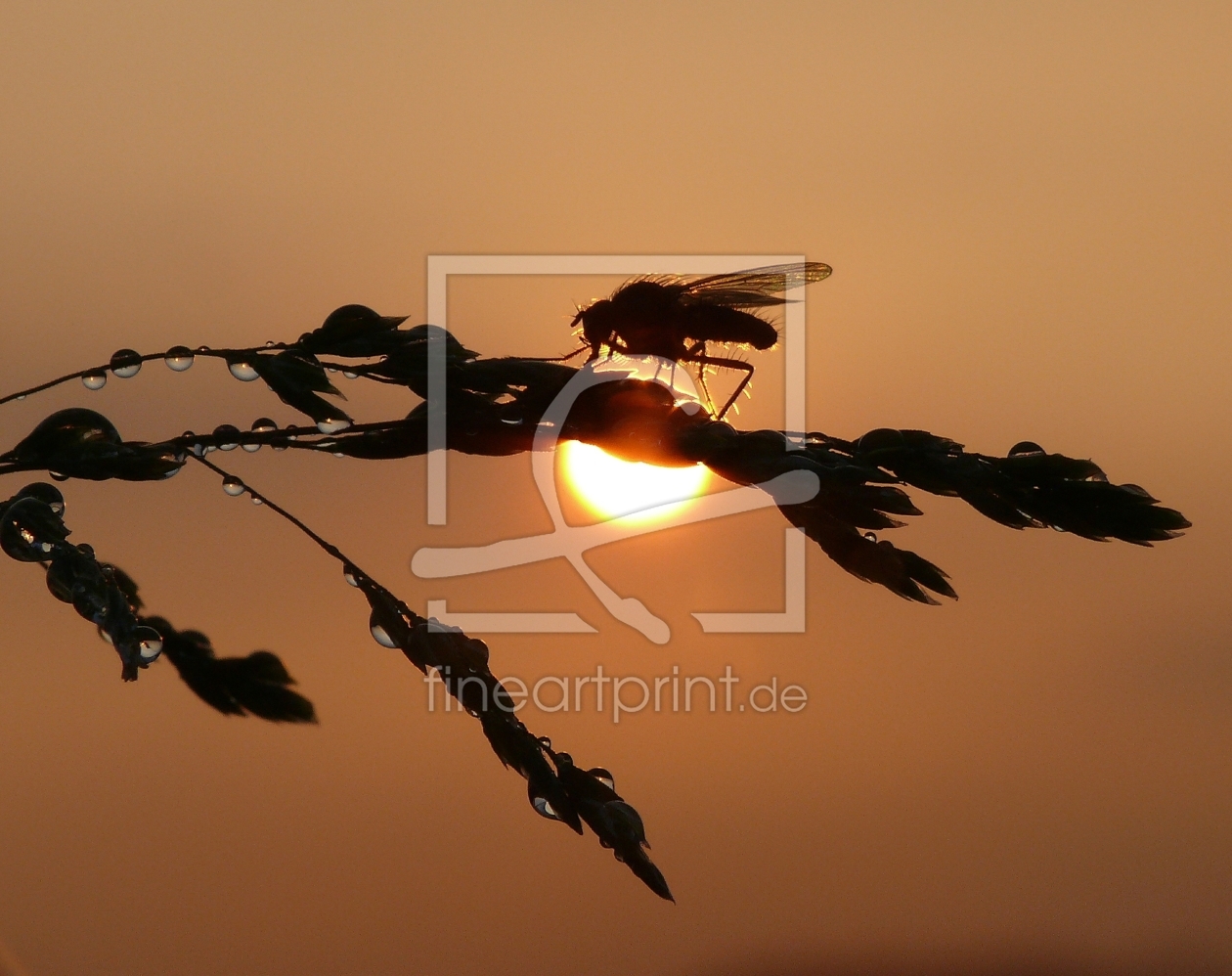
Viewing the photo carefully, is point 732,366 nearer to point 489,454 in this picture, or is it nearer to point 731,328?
point 731,328

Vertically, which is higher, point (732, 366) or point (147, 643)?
point (732, 366)

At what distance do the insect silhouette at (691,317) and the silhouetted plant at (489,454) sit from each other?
4.44 feet

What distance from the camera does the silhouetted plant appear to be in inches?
58.5

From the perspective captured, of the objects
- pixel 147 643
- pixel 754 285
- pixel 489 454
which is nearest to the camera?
pixel 147 643

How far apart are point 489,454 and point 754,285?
1.96 m

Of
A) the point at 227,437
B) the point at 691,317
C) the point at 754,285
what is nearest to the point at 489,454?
the point at 227,437

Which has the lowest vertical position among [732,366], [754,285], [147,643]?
[147,643]

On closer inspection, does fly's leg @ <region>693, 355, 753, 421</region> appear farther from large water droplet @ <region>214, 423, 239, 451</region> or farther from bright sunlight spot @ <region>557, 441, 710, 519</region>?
large water droplet @ <region>214, 423, 239, 451</region>

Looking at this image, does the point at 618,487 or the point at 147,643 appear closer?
the point at 147,643

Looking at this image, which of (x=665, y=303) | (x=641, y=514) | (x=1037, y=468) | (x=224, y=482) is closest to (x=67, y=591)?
(x=224, y=482)

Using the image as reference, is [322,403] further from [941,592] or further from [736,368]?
[736,368]

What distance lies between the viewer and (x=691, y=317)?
11.5 ft

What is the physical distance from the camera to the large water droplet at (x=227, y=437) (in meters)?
1.85

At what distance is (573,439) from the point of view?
1.95 m
